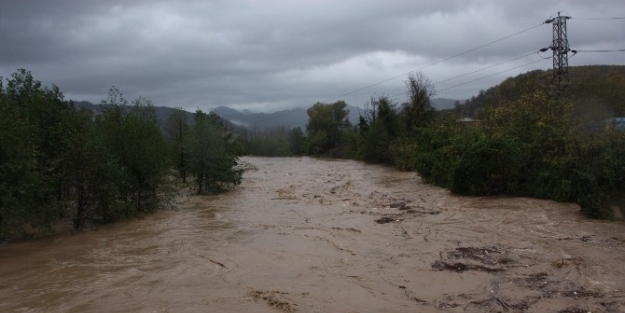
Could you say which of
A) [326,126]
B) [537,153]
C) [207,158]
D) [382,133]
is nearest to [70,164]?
[207,158]

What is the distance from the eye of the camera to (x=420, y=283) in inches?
341

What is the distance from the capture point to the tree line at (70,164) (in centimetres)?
1209

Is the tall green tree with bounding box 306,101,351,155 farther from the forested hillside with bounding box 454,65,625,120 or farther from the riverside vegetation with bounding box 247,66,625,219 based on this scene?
the riverside vegetation with bounding box 247,66,625,219

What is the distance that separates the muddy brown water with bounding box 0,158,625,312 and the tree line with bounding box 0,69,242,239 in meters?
0.90

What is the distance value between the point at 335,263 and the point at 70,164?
932cm

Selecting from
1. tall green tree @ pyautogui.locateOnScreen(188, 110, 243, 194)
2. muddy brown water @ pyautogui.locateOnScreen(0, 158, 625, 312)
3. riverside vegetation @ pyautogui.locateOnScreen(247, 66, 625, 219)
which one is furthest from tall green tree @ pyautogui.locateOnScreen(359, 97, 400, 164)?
muddy brown water @ pyautogui.locateOnScreen(0, 158, 625, 312)

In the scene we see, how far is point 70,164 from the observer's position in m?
14.1

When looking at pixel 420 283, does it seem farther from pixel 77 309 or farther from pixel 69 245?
pixel 69 245

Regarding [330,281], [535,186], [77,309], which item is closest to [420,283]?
[330,281]

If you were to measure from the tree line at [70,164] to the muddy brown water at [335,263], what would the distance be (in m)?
0.90

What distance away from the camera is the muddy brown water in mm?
7793

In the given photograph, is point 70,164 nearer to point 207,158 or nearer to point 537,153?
point 207,158

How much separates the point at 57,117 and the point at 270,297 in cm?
1109

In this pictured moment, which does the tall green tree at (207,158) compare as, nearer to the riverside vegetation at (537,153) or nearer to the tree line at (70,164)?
the tree line at (70,164)
